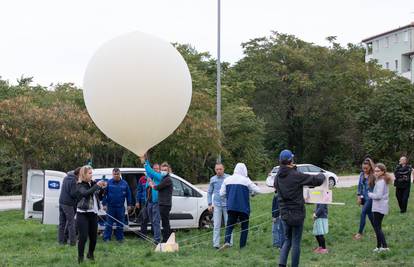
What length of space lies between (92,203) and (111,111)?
1504 millimetres

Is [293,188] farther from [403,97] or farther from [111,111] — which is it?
[403,97]

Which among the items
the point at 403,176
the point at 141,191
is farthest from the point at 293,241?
the point at 403,176

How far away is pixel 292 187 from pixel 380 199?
106 inches

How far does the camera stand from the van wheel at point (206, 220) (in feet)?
50.5

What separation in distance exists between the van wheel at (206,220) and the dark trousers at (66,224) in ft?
10.7

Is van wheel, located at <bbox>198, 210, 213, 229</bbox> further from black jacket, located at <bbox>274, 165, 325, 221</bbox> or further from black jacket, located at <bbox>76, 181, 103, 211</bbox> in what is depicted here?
black jacket, located at <bbox>274, 165, 325, 221</bbox>

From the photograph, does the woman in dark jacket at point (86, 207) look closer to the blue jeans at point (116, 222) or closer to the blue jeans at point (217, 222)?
the blue jeans at point (217, 222)

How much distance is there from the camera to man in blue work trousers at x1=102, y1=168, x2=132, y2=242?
13670 millimetres

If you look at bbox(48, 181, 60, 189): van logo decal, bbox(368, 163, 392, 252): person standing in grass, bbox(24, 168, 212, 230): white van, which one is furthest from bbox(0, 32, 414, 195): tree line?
bbox(368, 163, 392, 252): person standing in grass

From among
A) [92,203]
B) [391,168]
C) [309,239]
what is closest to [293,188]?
[92,203]

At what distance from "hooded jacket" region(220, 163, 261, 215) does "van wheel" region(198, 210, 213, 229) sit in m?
3.39

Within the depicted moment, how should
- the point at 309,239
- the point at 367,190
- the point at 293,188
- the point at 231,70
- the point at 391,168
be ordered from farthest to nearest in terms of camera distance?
the point at 231,70, the point at 391,168, the point at 309,239, the point at 367,190, the point at 293,188

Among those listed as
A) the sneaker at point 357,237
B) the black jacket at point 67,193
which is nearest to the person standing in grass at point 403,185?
the sneaker at point 357,237

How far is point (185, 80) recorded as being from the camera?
1051 cm
